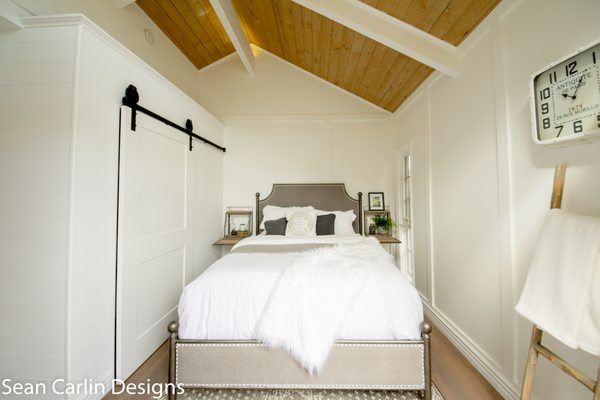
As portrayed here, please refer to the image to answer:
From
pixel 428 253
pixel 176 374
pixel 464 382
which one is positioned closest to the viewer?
pixel 176 374

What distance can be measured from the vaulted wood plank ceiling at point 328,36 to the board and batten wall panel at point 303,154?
56cm

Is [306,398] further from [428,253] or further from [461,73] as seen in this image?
[461,73]

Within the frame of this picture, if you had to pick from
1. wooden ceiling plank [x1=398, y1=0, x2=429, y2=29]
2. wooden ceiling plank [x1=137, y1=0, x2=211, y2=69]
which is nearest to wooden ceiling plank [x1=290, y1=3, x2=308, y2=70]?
wooden ceiling plank [x1=398, y1=0, x2=429, y2=29]

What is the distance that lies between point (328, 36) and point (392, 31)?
2.85 feet

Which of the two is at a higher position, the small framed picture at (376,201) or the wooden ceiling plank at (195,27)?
the wooden ceiling plank at (195,27)

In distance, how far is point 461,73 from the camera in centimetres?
197

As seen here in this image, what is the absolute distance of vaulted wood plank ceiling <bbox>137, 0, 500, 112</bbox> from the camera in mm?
1868

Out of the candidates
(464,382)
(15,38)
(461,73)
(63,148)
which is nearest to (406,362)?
(464,382)

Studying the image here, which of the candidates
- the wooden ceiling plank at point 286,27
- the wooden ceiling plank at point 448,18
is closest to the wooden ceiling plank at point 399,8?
the wooden ceiling plank at point 448,18

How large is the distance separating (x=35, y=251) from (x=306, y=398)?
1.85 meters

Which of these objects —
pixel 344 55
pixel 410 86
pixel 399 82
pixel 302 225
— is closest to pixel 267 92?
pixel 344 55

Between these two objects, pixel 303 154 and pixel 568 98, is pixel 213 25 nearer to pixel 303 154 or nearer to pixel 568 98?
pixel 303 154

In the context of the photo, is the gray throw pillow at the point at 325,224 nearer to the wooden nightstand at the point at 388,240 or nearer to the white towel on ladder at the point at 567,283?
the wooden nightstand at the point at 388,240

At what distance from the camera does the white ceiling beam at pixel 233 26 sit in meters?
2.38
